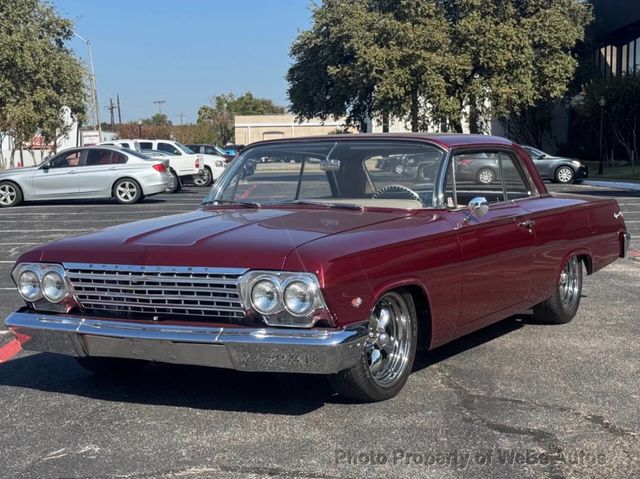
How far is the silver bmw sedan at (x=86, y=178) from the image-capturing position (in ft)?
65.4

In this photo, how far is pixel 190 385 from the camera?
17.1ft

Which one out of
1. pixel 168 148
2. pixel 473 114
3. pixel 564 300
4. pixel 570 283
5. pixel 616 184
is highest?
pixel 473 114

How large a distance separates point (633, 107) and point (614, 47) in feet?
26.7

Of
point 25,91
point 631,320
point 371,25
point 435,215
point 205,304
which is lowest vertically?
point 631,320

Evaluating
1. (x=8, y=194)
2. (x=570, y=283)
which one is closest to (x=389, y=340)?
(x=570, y=283)

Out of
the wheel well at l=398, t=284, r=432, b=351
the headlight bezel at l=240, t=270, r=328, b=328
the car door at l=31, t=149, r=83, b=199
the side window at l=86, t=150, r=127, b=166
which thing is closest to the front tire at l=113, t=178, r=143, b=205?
the side window at l=86, t=150, r=127, b=166

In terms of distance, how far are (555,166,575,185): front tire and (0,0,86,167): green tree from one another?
19.6 metres

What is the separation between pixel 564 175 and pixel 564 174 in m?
0.03

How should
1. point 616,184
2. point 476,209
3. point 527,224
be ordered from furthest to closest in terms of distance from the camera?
point 616,184
point 527,224
point 476,209

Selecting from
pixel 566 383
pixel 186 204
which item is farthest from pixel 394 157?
pixel 186 204

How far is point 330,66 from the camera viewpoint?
37.6 meters

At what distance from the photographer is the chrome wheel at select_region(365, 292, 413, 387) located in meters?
4.70

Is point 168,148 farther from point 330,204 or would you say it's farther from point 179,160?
point 330,204

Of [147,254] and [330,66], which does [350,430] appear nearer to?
[147,254]
